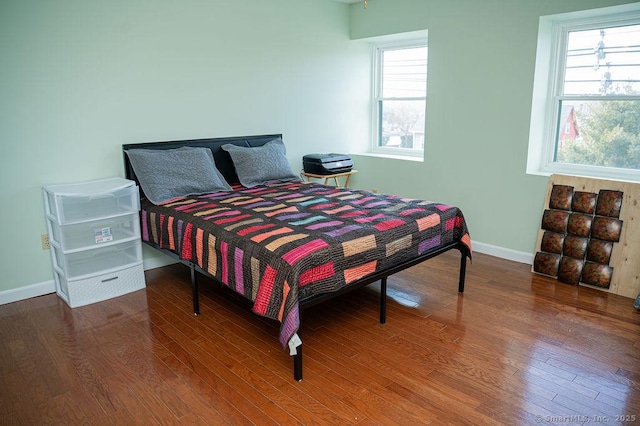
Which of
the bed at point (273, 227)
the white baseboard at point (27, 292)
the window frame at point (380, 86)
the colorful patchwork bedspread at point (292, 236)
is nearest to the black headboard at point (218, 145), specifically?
the bed at point (273, 227)

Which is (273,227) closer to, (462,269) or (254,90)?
(462,269)

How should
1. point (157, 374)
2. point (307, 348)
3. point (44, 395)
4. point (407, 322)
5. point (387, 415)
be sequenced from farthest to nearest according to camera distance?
point (407, 322) → point (307, 348) → point (157, 374) → point (44, 395) → point (387, 415)

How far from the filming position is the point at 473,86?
4.11 m

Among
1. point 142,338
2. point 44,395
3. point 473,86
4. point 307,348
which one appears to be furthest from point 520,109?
point 44,395

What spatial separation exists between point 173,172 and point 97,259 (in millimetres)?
848

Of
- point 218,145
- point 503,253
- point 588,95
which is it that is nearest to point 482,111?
point 588,95

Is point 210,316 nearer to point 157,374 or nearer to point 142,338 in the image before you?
point 142,338

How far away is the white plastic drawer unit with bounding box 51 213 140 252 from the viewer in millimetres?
3158

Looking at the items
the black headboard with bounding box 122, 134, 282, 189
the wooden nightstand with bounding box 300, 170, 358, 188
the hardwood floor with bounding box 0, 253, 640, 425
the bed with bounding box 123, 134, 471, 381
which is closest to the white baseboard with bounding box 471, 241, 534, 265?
the hardwood floor with bounding box 0, 253, 640, 425

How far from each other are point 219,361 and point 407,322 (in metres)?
1.19

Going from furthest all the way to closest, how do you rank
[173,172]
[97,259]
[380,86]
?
1. [380,86]
2. [173,172]
3. [97,259]

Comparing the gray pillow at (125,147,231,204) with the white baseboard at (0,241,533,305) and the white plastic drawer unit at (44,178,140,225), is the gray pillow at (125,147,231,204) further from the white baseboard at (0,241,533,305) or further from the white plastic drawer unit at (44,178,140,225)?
the white baseboard at (0,241,533,305)

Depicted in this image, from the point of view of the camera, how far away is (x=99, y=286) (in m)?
3.25

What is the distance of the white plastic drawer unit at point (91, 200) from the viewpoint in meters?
3.06
